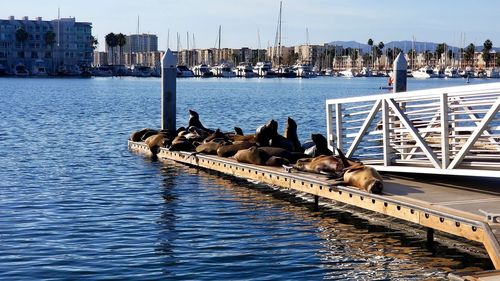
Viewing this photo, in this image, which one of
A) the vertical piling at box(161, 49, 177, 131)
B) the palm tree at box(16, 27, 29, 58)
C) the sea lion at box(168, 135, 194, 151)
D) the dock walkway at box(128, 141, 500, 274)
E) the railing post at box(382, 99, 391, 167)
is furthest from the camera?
the palm tree at box(16, 27, 29, 58)

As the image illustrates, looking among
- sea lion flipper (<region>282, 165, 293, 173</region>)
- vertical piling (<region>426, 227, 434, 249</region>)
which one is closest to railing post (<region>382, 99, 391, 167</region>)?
sea lion flipper (<region>282, 165, 293, 173</region>)

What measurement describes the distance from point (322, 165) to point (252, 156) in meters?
3.18

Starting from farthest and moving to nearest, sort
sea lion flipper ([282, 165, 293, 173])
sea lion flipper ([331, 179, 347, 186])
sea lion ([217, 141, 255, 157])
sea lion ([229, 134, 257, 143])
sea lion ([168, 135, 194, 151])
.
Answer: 1. sea lion ([168, 135, 194, 151])
2. sea lion ([229, 134, 257, 143])
3. sea lion ([217, 141, 255, 157])
4. sea lion flipper ([282, 165, 293, 173])
5. sea lion flipper ([331, 179, 347, 186])

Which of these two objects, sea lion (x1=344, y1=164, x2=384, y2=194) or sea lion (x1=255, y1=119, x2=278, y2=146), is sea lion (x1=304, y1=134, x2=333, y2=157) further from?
sea lion (x1=344, y1=164, x2=384, y2=194)

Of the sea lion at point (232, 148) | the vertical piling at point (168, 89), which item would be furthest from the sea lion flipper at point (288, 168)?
the vertical piling at point (168, 89)

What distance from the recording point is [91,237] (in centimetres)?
1560

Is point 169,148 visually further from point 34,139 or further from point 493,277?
point 493,277

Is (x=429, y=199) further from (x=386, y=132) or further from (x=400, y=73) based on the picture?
(x=400, y=73)

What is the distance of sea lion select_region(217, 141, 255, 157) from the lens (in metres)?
24.0

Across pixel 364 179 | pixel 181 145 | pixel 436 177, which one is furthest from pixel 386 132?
pixel 181 145

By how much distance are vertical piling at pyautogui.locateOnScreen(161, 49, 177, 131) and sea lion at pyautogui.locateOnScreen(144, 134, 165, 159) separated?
1.30 meters

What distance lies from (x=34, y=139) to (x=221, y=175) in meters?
15.8

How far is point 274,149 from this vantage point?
22.3 meters

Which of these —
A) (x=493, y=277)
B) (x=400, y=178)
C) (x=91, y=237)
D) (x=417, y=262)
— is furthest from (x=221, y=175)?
(x=493, y=277)
